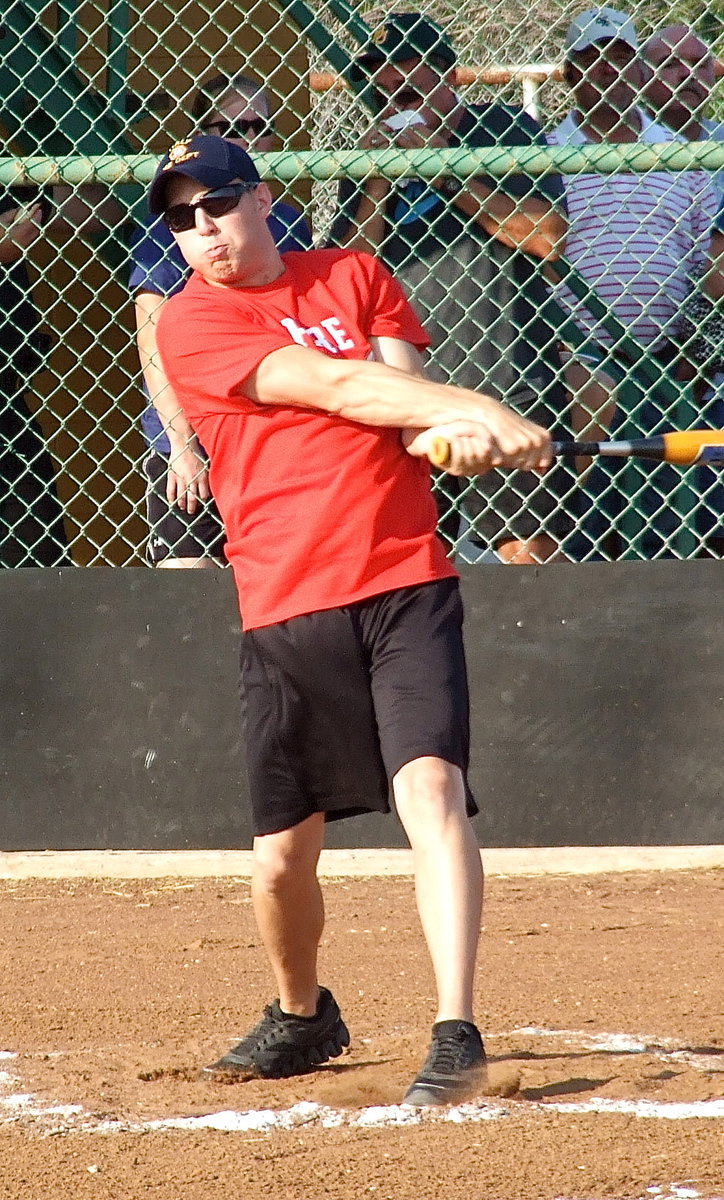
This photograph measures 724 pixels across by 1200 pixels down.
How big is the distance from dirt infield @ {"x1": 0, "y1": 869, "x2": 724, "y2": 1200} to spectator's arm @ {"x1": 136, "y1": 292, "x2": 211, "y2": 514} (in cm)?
137

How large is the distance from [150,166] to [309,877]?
3.00 m

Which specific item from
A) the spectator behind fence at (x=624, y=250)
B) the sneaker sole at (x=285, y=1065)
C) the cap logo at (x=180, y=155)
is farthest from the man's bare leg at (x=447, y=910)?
the spectator behind fence at (x=624, y=250)

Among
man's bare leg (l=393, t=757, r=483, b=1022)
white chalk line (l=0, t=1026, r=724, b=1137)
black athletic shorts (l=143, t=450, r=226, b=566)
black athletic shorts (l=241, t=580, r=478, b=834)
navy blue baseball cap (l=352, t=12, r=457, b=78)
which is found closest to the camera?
white chalk line (l=0, t=1026, r=724, b=1137)

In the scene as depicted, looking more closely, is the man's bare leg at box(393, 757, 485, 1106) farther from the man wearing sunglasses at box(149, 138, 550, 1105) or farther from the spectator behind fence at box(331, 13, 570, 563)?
the spectator behind fence at box(331, 13, 570, 563)

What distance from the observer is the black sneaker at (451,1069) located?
293 centimetres

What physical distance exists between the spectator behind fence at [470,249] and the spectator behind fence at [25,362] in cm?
98

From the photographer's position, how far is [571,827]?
5402 millimetres

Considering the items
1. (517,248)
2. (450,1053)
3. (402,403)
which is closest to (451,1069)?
Result: (450,1053)

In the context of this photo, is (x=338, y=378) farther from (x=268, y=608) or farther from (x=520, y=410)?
(x=520, y=410)

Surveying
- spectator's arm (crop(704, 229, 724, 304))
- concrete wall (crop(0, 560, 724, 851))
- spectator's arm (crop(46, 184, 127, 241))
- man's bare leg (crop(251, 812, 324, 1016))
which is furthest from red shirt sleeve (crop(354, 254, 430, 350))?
spectator's arm (crop(46, 184, 127, 241))

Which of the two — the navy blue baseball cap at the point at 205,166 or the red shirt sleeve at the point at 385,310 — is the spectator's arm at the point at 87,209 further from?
the red shirt sleeve at the point at 385,310

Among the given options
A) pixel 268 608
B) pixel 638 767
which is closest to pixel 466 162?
pixel 638 767

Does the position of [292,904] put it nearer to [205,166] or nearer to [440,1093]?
[440,1093]

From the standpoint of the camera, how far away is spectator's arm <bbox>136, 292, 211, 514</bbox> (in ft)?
17.5
